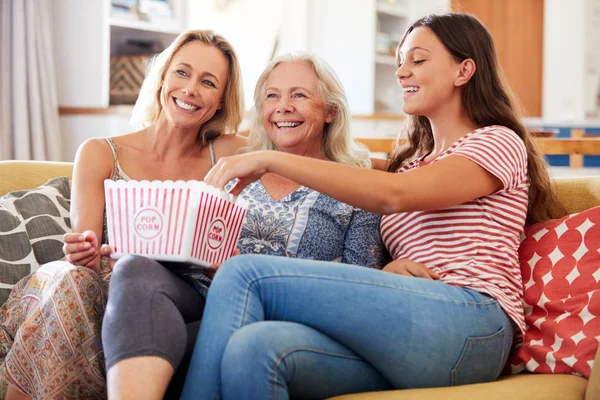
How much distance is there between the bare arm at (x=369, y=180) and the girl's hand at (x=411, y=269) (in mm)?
155

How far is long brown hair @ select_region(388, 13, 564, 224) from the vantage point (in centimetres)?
168

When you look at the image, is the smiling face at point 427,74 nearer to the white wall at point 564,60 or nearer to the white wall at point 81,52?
the white wall at point 81,52

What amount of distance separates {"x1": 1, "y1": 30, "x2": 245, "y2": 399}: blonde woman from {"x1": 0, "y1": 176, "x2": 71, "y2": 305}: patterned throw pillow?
0.15 m

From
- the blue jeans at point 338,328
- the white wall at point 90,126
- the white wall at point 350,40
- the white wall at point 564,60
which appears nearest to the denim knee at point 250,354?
the blue jeans at point 338,328

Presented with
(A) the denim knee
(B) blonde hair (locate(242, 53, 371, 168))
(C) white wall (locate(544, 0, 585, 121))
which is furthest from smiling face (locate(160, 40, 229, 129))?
(C) white wall (locate(544, 0, 585, 121))

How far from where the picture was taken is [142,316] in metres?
1.36

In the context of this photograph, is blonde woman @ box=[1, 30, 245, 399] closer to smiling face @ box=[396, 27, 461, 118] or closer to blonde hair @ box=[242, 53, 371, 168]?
blonde hair @ box=[242, 53, 371, 168]

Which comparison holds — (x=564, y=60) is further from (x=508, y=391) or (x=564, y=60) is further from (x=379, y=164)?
(x=508, y=391)

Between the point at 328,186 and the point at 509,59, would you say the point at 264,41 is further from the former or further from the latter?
the point at 328,186

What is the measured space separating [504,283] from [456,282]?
11cm

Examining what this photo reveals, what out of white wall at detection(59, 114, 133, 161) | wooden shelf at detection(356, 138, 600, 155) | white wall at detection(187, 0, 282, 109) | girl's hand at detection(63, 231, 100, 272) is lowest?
girl's hand at detection(63, 231, 100, 272)

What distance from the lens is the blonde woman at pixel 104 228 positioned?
1.49 m

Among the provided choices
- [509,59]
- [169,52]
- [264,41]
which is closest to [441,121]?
[169,52]

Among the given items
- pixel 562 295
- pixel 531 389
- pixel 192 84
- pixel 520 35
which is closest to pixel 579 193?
pixel 562 295
